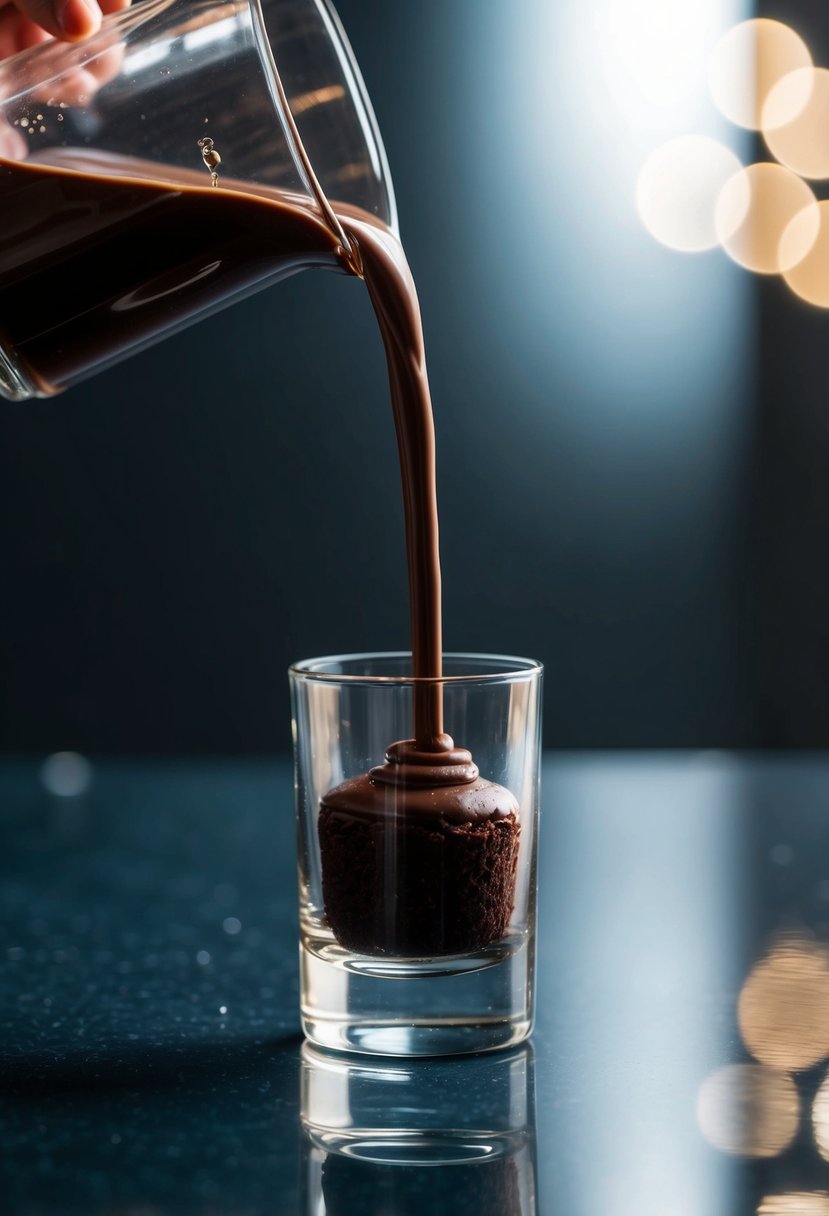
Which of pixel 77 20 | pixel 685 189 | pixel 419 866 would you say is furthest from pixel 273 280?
pixel 685 189

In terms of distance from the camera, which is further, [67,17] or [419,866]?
[67,17]

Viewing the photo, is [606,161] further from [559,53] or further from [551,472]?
[551,472]

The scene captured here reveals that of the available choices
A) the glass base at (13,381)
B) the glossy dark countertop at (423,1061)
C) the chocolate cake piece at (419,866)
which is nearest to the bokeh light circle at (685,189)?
the glossy dark countertop at (423,1061)

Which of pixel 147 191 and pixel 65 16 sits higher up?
pixel 65 16

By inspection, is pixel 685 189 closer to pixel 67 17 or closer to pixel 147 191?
pixel 67 17

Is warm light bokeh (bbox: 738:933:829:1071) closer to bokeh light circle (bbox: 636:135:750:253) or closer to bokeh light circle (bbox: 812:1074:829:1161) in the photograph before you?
bokeh light circle (bbox: 812:1074:829:1161)

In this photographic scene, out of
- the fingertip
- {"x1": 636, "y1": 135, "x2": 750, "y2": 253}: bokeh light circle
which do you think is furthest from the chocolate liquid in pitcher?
{"x1": 636, "y1": 135, "x2": 750, "y2": 253}: bokeh light circle

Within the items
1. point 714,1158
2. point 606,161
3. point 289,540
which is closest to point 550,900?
point 714,1158
